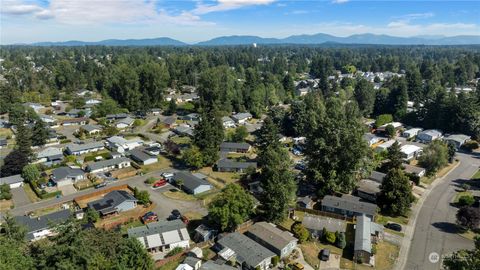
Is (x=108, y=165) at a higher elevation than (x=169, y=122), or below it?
below

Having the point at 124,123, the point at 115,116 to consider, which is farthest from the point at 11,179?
the point at 115,116

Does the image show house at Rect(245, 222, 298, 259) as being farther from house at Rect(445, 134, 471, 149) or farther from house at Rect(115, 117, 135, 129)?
house at Rect(115, 117, 135, 129)

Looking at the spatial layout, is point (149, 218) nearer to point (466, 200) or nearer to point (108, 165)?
point (108, 165)

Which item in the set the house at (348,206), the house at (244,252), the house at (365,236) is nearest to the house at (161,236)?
the house at (244,252)

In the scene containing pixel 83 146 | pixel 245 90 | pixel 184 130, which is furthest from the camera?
pixel 245 90

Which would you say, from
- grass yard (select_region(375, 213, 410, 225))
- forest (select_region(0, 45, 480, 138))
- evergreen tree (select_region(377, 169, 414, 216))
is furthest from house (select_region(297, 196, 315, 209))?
forest (select_region(0, 45, 480, 138))

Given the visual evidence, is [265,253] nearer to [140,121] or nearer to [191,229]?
[191,229]

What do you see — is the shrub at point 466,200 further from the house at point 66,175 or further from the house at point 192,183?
the house at point 66,175
